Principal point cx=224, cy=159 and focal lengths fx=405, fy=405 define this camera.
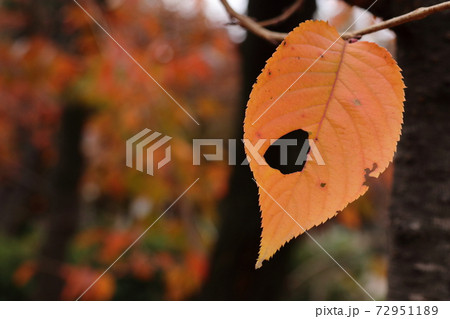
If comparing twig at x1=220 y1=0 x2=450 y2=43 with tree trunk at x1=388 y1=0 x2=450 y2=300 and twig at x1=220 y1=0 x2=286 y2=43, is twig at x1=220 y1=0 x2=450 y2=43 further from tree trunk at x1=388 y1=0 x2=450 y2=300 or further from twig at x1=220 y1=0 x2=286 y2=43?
tree trunk at x1=388 y1=0 x2=450 y2=300

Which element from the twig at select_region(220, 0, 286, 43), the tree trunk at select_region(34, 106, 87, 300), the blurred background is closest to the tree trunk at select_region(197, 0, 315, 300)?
the blurred background

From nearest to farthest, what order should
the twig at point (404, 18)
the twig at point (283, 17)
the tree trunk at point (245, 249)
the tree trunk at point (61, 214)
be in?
1. the twig at point (404, 18)
2. the twig at point (283, 17)
3. the tree trunk at point (245, 249)
4. the tree trunk at point (61, 214)

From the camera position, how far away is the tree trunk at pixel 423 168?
1.53ft

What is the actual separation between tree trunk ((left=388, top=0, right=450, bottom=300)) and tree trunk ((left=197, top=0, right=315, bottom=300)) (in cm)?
78

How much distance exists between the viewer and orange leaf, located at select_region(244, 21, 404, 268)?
274 millimetres

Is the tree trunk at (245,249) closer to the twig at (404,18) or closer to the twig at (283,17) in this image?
the twig at (283,17)

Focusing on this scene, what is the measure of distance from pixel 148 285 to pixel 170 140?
210cm

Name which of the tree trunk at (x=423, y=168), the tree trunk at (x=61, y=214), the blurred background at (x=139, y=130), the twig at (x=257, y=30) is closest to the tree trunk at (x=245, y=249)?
the blurred background at (x=139, y=130)

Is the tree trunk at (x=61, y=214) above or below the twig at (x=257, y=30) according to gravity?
Answer: below

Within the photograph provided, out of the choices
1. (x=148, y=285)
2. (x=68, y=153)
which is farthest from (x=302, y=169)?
(x=148, y=285)

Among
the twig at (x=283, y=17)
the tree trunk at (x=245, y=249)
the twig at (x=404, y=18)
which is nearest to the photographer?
the twig at (x=404, y=18)

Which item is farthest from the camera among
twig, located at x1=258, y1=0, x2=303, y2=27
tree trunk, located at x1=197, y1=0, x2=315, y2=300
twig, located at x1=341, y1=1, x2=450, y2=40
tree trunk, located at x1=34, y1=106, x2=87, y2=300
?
tree trunk, located at x1=34, y1=106, x2=87, y2=300

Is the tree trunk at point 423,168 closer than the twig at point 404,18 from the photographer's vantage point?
No

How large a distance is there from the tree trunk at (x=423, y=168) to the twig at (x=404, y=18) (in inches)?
7.6
